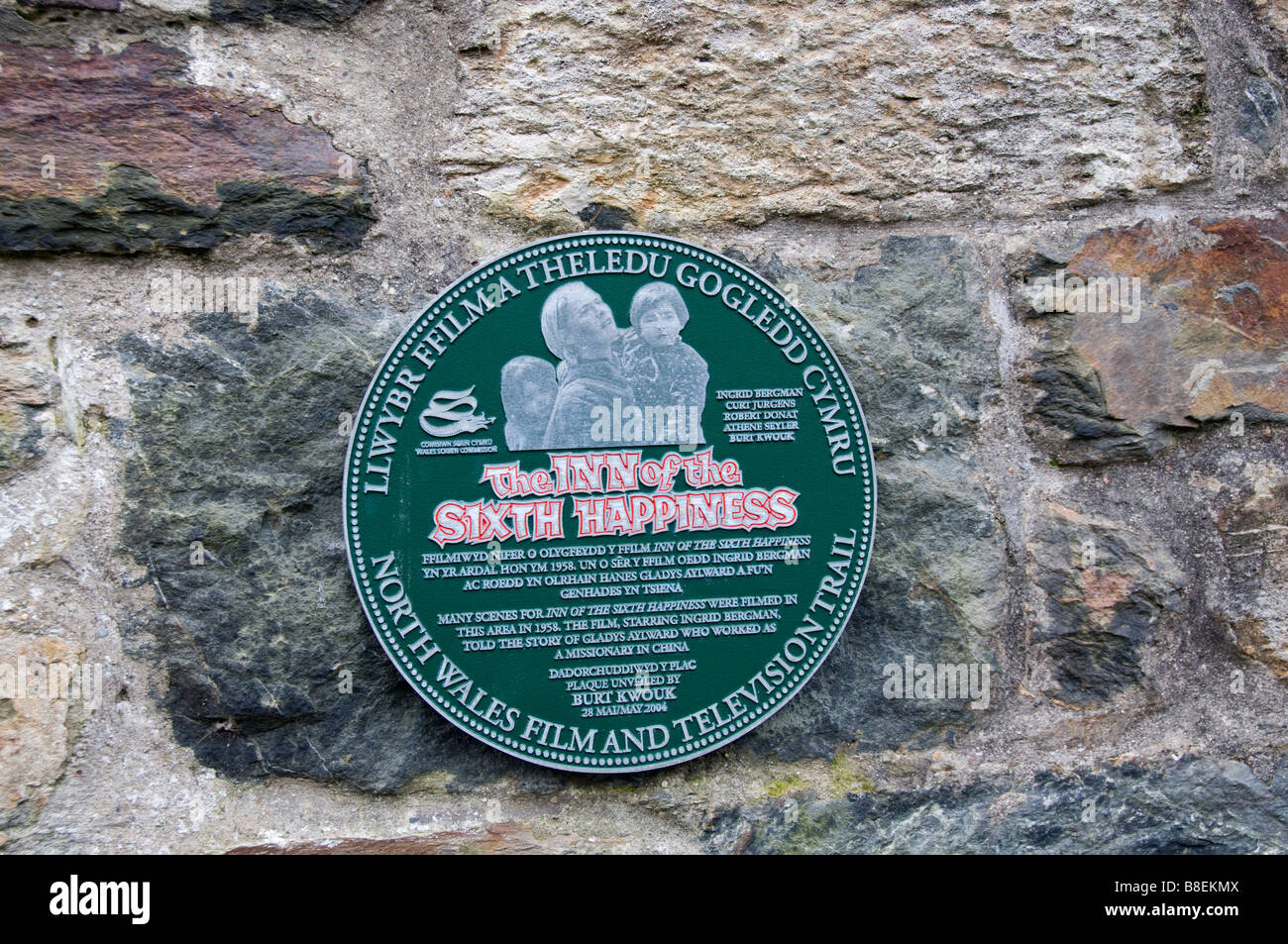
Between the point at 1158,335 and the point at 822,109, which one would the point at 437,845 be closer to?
the point at 822,109

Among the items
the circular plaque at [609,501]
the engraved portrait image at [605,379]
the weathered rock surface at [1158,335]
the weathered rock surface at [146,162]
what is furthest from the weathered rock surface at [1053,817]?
the weathered rock surface at [146,162]

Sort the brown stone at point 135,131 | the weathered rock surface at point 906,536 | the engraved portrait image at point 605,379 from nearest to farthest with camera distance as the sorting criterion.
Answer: the brown stone at point 135,131, the engraved portrait image at point 605,379, the weathered rock surface at point 906,536

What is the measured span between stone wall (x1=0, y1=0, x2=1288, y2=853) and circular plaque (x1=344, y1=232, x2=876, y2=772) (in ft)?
0.38

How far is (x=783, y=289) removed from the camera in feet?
7.49

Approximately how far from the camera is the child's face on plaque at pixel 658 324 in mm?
2188

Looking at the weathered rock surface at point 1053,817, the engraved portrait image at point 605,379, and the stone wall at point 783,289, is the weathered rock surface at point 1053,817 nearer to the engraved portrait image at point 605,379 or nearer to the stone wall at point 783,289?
the stone wall at point 783,289

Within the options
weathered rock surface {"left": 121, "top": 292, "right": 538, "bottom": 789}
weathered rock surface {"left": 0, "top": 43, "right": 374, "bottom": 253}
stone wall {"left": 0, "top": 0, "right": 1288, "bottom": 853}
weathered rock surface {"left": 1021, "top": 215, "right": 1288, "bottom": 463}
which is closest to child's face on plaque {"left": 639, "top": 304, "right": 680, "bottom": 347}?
stone wall {"left": 0, "top": 0, "right": 1288, "bottom": 853}

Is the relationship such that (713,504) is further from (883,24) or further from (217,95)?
(217,95)

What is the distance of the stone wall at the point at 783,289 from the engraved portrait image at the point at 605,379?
0.22 metres

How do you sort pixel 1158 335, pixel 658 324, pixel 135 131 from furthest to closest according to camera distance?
pixel 1158 335, pixel 658 324, pixel 135 131

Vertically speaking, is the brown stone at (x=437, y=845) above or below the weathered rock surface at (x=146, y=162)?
below

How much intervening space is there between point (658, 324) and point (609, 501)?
43 centimetres

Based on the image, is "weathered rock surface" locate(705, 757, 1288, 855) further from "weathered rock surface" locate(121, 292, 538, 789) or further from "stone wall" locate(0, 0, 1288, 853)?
"weathered rock surface" locate(121, 292, 538, 789)

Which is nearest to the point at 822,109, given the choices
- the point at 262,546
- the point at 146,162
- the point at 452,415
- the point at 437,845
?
the point at 452,415
